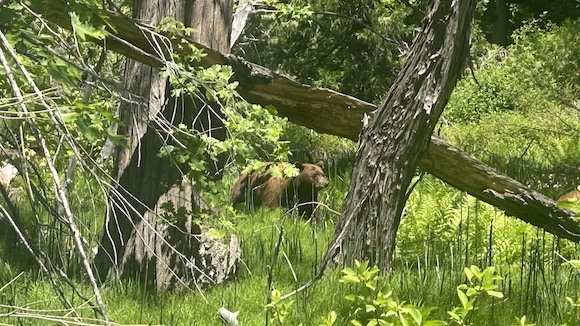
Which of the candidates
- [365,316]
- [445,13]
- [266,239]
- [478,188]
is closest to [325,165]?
[266,239]

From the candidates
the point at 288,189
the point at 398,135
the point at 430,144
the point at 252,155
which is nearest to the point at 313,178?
the point at 288,189

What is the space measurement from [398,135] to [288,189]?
4049mm

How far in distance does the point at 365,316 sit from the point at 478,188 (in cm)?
260

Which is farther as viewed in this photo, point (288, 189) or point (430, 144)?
point (288, 189)

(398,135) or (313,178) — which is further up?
(398,135)

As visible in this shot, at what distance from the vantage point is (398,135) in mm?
5383

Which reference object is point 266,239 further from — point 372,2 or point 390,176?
point 372,2

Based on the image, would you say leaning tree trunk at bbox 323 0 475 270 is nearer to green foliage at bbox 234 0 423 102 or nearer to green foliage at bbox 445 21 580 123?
green foliage at bbox 234 0 423 102

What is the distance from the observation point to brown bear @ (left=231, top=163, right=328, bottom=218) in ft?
29.5

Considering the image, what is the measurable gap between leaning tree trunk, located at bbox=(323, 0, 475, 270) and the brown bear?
3069 mm

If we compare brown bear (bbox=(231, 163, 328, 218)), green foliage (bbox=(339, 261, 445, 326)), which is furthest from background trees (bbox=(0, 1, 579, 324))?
green foliage (bbox=(339, 261, 445, 326))

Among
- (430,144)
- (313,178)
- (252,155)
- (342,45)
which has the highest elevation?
(342,45)

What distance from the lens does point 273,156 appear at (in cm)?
456

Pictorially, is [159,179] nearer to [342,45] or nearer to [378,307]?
[378,307]
